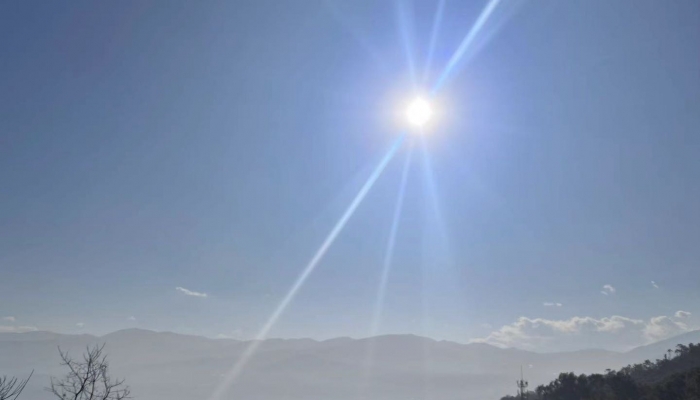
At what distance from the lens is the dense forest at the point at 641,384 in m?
44.6

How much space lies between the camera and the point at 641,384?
54.1 metres

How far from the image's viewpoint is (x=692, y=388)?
41.5 m

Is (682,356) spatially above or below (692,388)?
above

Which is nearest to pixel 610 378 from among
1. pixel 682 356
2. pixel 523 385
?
pixel 523 385

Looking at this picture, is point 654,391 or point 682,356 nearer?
point 654,391

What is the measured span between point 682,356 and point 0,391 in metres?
91.7

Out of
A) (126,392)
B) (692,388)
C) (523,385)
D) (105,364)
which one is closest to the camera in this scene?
(105,364)

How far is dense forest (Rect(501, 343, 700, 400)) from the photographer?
4462 cm

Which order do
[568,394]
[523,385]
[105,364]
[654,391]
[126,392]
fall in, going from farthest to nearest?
[523,385], [568,394], [654,391], [126,392], [105,364]

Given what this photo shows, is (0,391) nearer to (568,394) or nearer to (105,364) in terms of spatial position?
(105,364)

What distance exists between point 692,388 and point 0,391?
51.4 metres

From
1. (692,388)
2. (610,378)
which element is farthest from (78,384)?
(610,378)

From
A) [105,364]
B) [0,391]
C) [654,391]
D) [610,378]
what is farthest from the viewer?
[610,378]

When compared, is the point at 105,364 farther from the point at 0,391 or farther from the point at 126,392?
the point at 0,391
